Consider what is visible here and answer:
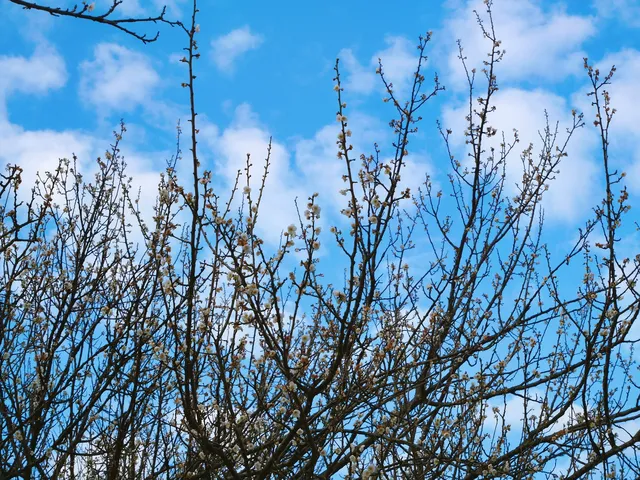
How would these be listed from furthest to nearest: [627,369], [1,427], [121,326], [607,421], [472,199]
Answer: [472,199], [627,369], [121,326], [1,427], [607,421]

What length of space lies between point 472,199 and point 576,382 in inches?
72.5

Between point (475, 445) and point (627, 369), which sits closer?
point (475, 445)

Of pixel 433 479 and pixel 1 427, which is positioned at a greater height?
pixel 1 427

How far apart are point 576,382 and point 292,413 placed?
8.65 ft

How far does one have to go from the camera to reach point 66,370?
4.32 m

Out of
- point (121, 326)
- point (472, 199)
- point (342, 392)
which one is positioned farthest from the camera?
point (472, 199)

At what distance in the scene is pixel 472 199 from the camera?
579 cm

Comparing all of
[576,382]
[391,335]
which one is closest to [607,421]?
[576,382]

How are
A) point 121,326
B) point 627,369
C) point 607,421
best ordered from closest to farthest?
point 607,421 < point 121,326 < point 627,369

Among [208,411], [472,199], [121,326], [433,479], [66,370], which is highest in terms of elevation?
[472,199]

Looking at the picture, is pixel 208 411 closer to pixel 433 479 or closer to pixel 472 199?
pixel 433 479

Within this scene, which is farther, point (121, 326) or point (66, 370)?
point (121, 326)

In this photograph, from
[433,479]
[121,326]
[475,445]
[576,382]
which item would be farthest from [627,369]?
[121,326]

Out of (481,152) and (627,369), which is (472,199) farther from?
(627,369)
